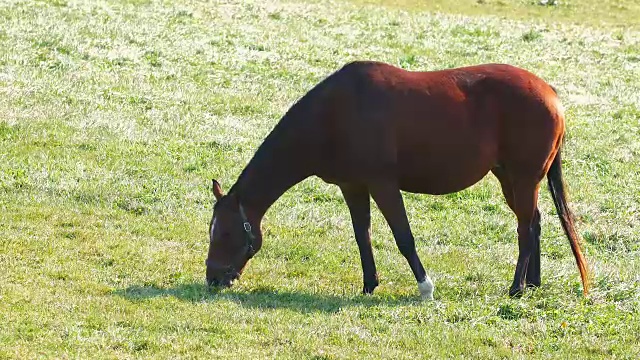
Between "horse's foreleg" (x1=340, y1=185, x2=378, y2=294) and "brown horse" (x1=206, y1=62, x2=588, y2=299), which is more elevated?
"brown horse" (x1=206, y1=62, x2=588, y2=299)

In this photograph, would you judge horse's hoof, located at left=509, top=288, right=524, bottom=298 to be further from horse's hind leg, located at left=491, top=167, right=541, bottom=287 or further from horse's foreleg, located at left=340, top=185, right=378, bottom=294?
horse's foreleg, located at left=340, top=185, right=378, bottom=294

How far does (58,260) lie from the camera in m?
10.7

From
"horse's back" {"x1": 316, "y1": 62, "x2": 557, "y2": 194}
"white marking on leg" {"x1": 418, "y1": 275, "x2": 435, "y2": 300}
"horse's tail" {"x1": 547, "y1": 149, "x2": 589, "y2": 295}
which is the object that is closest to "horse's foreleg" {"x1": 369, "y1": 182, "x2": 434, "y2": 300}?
"white marking on leg" {"x1": 418, "y1": 275, "x2": 435, "y2": 300}

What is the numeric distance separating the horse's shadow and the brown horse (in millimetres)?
253

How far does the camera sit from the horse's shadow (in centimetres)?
962

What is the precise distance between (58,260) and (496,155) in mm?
4784

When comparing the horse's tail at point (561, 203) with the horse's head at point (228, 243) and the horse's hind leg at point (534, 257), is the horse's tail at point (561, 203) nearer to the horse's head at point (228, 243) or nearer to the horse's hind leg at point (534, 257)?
the horse's hind leg at point (534, 257)

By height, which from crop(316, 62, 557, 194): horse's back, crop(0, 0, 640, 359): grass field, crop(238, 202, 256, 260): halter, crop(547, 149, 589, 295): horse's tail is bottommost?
crop(0, 0, 640, 359): grass field

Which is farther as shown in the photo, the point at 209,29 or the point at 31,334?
the point at 209,29

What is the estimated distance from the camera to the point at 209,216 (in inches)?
509

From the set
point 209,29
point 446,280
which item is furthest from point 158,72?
point 446,280

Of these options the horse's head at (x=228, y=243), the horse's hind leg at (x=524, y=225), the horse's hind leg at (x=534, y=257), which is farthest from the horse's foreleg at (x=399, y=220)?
the horse's head at (x=228, y=243)

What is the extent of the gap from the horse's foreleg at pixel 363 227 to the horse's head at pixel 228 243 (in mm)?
1116

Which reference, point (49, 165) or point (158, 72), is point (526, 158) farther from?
point (158, 72)
